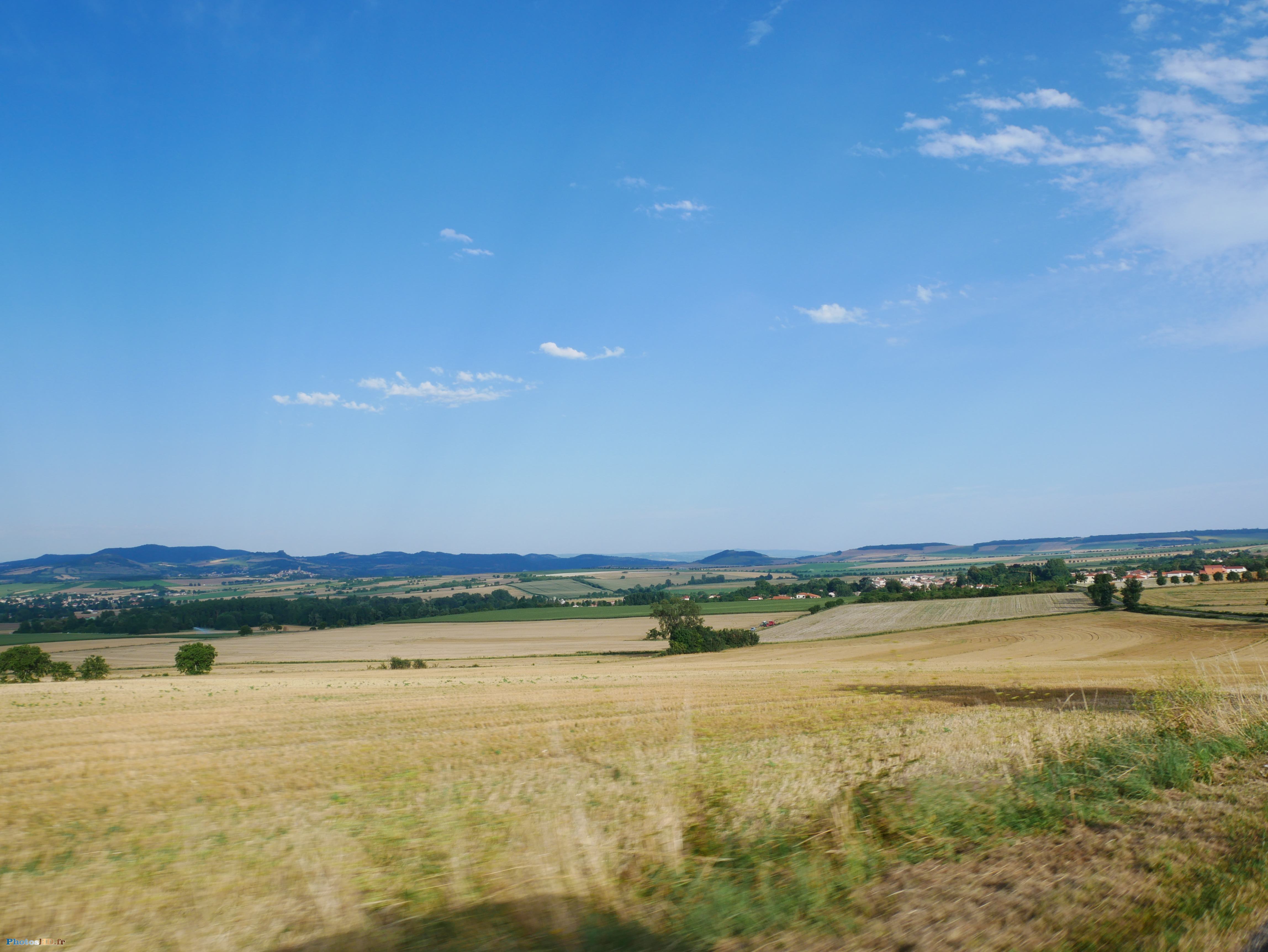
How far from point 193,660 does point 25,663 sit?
11.9 m

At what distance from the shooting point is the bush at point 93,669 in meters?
55.8

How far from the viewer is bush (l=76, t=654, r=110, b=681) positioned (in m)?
55.8

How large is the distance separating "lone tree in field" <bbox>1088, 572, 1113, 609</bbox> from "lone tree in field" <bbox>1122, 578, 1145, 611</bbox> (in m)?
1.14

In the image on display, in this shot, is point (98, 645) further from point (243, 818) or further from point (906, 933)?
point (906, 933)

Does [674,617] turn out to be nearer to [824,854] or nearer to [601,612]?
[601,612]

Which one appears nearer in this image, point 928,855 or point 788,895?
point 788,895

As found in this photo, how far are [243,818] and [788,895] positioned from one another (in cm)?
686

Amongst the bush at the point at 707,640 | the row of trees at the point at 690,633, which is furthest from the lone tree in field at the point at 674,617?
the bush at the point at 707,640

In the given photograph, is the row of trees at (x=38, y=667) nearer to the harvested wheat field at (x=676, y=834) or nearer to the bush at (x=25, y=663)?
the bush at (x=25, y=663)

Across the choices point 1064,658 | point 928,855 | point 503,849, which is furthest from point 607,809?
point 1064,658

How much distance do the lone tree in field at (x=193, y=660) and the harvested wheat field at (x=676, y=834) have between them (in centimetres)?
4613

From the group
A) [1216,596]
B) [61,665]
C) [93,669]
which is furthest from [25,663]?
[1216,596]

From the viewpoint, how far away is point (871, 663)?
143ft

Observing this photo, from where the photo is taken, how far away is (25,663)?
181 feet
